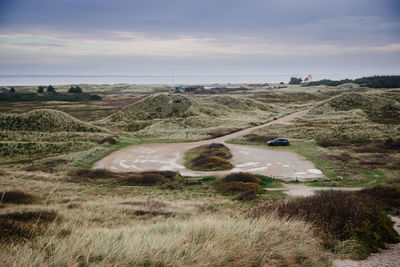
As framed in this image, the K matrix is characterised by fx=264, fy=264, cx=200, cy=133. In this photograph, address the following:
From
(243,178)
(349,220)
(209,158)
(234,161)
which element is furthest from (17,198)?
(234,161)

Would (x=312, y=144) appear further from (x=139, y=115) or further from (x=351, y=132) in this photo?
(x=139, y=115)

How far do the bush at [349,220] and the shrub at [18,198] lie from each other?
1807cm

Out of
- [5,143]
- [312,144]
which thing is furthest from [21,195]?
[312,144]

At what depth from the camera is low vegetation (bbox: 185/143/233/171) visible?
3189cm

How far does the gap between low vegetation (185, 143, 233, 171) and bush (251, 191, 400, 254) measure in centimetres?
2127

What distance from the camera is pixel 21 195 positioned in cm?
1984

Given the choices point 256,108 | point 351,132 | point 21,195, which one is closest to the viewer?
point 21,195

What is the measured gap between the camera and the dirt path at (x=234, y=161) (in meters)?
29.8

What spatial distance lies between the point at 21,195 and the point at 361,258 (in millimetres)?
21873

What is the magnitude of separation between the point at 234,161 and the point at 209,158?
345 cm

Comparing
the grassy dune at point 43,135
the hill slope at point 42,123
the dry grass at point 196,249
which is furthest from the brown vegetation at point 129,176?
the hill slope at point 42,123

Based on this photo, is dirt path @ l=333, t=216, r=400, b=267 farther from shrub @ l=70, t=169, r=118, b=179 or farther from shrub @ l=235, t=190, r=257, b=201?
shrub @ l=70, t=169, r=118, b=179

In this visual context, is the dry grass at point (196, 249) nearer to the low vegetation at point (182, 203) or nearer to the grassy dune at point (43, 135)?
the low vegetation at point (182, 203)

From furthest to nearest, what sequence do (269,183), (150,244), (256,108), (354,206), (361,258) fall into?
(256,108) → (269,183) → (354,206) → (361,258) → (150,244)
